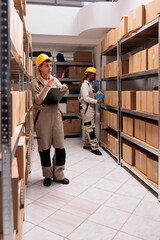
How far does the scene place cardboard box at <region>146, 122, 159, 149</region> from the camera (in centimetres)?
289

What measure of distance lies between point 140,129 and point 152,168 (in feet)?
2.06

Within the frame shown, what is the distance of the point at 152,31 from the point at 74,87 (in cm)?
372

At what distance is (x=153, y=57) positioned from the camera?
2887 millimetres

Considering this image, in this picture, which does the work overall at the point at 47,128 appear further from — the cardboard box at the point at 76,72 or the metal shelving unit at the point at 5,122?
the cardboard box at the point at 76,72

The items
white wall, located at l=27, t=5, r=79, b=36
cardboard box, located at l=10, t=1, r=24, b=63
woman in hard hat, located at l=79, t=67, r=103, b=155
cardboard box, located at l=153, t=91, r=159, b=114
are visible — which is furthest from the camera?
white wall, located at l=27, t=5, r=79, b=36

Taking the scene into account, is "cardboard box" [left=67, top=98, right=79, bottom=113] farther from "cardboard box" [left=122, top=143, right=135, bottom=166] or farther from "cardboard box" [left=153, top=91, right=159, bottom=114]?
"cardboard box" [left=153, top=91, right=159, bottom=114]

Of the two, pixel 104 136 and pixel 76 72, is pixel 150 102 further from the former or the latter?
pixel 76 72

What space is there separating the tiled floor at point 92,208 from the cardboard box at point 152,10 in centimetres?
218

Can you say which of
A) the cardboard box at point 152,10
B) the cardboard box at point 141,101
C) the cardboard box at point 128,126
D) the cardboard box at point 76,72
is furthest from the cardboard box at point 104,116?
the cardboard box at point 152,10

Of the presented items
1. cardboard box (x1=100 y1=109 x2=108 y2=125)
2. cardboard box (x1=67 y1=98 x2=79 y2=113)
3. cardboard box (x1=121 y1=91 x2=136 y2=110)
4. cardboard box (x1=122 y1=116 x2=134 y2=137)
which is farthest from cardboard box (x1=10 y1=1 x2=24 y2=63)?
cardboard box (x1=67 y1=98 x2=79 y2=113)

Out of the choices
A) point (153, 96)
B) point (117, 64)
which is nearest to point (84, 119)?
point (117, 64)

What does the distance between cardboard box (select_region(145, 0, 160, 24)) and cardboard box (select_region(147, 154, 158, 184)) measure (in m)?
1.77

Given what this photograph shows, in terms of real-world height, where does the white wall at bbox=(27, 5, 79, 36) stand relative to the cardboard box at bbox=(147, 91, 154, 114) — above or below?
above

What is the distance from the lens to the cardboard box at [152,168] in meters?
2.90
